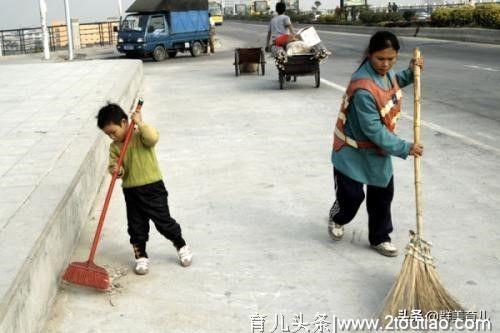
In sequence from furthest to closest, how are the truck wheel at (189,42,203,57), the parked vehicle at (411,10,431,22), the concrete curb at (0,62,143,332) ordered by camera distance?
the parked vehicle at (411,10,431,22), the truck wheel at (189,42,203,57), the concrete curb at (0,62,143,332)

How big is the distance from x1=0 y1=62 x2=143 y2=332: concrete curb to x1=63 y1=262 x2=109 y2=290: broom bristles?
0.10 metres

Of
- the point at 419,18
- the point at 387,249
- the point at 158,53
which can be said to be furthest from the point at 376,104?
the point at 419,18

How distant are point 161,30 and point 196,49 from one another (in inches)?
65.3

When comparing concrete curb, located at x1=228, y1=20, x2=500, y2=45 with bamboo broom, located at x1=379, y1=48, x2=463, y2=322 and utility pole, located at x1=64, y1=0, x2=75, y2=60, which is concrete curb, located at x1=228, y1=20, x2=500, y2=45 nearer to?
utility pole, located at x1=64, y1=0, x2=75, y2=60

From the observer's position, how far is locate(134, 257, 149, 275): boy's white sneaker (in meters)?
4.27

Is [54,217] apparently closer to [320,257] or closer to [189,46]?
[320,257]

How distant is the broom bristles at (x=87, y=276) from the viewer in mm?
3938

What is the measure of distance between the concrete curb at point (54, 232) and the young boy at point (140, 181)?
50cm

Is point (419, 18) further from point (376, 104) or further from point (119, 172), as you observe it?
point (119, 172)

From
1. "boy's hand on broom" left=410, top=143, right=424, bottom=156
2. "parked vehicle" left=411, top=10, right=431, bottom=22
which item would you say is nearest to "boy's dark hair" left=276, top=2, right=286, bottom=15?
"boy's hand on broom" left=410, top=143, right=424, bottom=156

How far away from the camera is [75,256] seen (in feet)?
15.1

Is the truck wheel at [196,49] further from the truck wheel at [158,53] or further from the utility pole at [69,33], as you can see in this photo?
the utility pole at [69,33]

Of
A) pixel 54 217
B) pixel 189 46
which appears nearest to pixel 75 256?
pixel 54 217

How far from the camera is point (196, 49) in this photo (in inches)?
1018
